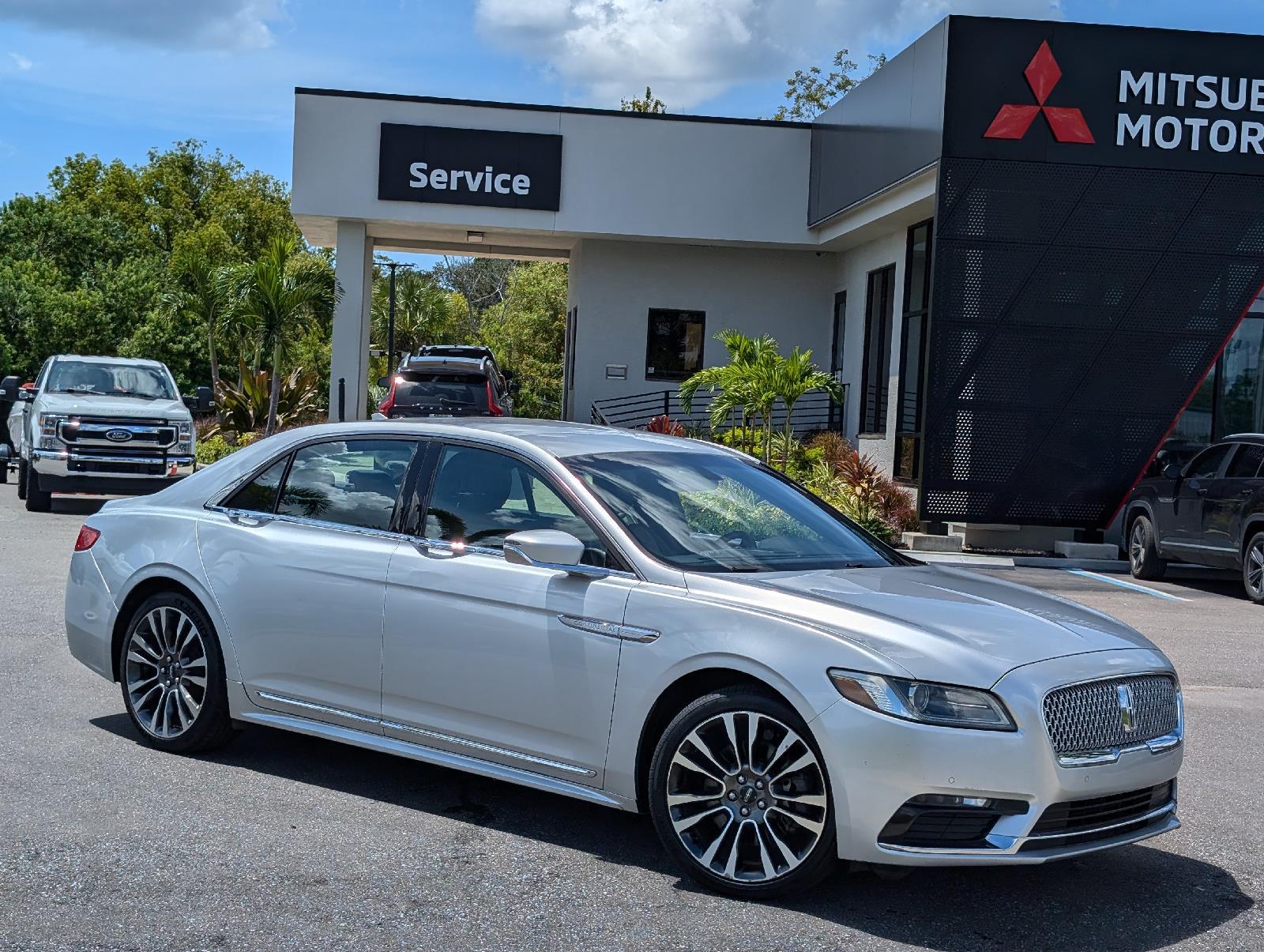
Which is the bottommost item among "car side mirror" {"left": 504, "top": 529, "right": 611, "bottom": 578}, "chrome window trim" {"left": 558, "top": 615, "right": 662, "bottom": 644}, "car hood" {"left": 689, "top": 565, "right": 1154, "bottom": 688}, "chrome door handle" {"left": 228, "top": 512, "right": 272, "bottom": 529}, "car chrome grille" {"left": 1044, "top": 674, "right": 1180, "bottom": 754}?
"car chrome grille" {"left": 1044, "top": 674, "right": 1180, "bottom": 754}

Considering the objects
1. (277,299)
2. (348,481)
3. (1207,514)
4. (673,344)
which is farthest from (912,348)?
(348,481)

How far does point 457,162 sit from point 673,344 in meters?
5.84

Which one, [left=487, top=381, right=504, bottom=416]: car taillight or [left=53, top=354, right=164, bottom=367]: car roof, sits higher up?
[left=53, top=354, right=164, bottom=367]: car roof

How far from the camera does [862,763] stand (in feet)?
14.4

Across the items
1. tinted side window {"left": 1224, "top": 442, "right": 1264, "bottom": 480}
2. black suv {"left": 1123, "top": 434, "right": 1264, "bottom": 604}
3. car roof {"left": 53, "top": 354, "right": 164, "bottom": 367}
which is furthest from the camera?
car roof {"left": 53, "top": 354, "right": 164, "bottom": 367}

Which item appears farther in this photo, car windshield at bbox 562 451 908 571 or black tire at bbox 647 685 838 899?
car windshield at bbox 562 451 908 571

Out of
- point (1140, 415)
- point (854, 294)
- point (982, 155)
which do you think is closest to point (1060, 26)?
point (982, 155)

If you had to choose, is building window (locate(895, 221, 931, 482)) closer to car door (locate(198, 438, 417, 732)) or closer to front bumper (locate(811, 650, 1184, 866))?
car door (locate(198, 438, 417, 732))

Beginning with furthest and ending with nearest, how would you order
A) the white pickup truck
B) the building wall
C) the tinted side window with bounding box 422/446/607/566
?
the building wall → the white pickup truck → the tinted side window with bounding box 422/446/607/566

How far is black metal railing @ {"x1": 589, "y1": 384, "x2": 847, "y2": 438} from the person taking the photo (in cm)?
2766

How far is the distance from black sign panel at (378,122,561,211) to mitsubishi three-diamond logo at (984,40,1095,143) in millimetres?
10776

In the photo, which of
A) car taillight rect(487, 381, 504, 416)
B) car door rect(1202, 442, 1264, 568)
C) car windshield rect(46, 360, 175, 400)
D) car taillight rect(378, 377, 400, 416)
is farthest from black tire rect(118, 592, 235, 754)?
car taillight rect(487, 381, 504, 416)

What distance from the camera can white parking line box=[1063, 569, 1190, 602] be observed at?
14.8m

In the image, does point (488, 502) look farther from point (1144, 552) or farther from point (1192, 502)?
point (1144, 552)
